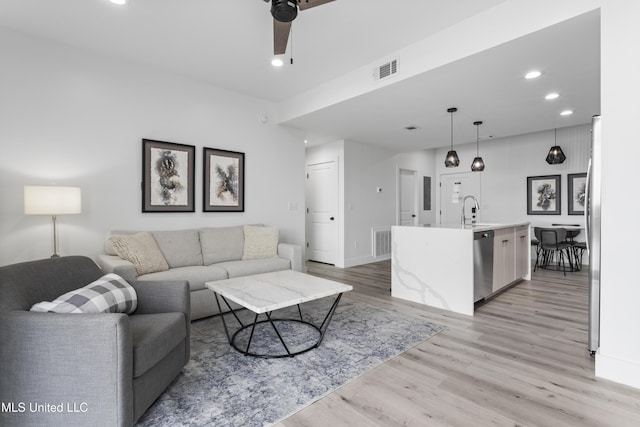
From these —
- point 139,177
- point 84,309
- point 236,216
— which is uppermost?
point 139,177

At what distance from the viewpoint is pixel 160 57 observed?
131 inches

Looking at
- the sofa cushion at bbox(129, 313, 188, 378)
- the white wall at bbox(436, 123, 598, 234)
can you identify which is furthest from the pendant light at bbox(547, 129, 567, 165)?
the sofa cushion at bbox(129, 313, 188, 378)

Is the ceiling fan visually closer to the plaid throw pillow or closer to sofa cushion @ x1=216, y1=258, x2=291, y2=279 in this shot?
the plaid throw pillow

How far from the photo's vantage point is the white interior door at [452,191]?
23.5 ft

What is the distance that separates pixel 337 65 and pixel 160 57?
6.22 ft

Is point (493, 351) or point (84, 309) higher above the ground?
point (84, 309)

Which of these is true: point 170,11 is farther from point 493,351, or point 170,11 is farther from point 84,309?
point 493,351

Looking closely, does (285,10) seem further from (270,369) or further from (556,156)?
(556,156)

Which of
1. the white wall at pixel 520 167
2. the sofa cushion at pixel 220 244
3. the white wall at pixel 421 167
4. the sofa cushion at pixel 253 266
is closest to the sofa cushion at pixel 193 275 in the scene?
the sofa cushion at pixel 253 266

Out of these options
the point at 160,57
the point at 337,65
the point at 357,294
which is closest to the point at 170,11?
the point at 160,57

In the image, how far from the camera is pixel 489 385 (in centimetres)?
195

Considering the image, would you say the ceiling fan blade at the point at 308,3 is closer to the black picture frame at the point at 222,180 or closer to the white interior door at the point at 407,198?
the black picture frame at the point at 222,180

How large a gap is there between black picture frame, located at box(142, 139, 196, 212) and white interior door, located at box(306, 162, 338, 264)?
2.87 m

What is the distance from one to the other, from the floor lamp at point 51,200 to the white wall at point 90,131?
0.44 meters
